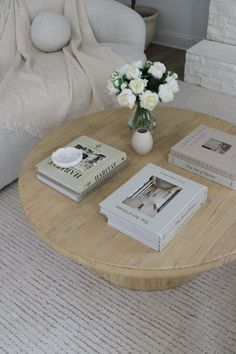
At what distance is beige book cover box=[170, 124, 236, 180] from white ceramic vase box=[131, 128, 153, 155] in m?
0.09

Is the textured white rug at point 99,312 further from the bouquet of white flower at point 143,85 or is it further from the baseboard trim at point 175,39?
the baseboard trim at point 175,39

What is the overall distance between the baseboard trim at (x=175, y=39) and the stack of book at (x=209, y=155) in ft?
6.65

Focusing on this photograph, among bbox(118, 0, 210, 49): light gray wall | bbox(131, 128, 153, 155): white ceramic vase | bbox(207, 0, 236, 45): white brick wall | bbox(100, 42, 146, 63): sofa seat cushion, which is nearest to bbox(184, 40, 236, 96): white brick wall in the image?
bbox(207, 0, 236, 45): white brick wall

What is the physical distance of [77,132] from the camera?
1510 mm

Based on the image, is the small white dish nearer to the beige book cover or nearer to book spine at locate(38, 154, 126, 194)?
book spine at locate(38, 154, 126, 194)

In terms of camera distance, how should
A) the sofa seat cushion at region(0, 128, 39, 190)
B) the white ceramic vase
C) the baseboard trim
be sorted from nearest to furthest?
the white ceramic vase < the sofa seat cushion at region(0, 128, 39, 190) < the baseboard trim

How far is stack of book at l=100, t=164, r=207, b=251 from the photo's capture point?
104cm

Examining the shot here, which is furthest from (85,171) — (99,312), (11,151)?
(11,151)

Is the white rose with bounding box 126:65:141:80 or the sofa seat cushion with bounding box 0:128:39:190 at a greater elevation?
the white rose with bounding box 126:65:141:80

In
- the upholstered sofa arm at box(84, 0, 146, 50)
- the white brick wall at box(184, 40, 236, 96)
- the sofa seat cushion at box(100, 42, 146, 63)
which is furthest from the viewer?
the white brick wall at box(184, 40, 236, 96)

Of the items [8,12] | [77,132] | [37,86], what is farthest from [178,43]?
[77,132]

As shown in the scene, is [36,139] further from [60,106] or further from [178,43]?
[178,43]

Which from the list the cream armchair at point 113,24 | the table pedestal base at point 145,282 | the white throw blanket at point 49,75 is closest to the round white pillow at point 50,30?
the white throw blanket at point 49,75

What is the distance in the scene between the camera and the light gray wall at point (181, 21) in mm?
3021
